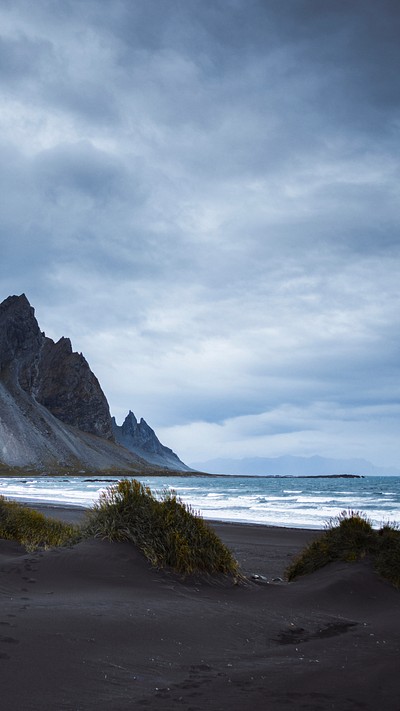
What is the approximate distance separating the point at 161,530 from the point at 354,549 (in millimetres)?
3581

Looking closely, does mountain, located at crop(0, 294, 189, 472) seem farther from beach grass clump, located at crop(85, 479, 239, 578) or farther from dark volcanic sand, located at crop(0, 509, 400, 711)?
dark volcanic sand, located at crop(0, 509, 400, 711)

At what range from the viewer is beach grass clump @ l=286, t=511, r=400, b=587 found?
10375 millimetres

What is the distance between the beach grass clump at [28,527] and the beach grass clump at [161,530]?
4257 millimetres

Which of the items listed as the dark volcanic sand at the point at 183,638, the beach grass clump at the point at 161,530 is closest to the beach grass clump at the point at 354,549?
the dark volcanic sand at the point at 183,638

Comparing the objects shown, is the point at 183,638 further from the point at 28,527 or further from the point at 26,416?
the point at 26,416

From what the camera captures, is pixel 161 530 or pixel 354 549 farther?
pixel 354 549

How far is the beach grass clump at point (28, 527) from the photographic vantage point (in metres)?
14.6

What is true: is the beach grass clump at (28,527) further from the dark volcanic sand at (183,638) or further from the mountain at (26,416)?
the mountain at (26,416)

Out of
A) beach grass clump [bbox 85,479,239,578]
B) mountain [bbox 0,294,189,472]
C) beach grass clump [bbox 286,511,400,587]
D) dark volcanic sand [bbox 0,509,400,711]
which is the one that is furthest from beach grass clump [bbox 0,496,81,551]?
mountain [bbox 0,294,189,472]

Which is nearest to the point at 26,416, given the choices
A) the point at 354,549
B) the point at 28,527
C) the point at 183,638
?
the point at 28,527

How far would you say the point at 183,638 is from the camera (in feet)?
21.9

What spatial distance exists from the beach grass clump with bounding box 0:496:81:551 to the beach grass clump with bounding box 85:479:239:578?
4.26 meters

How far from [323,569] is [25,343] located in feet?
522

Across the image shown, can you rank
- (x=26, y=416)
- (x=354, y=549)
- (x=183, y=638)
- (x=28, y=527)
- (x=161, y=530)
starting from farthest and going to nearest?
(x=26, y=416)
(x=28, y=527)
(x=354, y=549)
(x=161, y=530)
(x=183, y=638)
